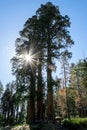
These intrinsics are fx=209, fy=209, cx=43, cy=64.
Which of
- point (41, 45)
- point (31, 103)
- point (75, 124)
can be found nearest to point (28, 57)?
point (41, 45)

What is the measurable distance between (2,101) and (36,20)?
35042 mm

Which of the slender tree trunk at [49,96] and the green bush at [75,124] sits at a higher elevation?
the slender tree trunk at [49,96]

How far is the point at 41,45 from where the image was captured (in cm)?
2591

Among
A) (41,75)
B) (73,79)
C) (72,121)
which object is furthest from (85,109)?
(72,121)

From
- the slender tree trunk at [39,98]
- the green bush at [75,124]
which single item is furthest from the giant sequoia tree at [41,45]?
the green bush at [75,124]

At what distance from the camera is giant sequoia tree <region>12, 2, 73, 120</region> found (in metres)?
25.1

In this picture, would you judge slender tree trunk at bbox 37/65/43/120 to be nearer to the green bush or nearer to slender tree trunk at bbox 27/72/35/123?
slender tree trunk at bbox 27/72/35/123

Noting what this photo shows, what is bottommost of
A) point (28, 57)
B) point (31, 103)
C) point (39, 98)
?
point (31, 103)

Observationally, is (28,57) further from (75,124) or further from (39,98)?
(75,124)

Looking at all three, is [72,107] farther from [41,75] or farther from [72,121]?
[72,121]

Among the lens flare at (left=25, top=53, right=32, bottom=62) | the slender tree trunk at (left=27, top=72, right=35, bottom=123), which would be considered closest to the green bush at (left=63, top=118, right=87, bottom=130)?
the slender tree trunk at (left=27, top=72, right=35, bottom=123)

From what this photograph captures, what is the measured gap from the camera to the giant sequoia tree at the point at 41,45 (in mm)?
25125

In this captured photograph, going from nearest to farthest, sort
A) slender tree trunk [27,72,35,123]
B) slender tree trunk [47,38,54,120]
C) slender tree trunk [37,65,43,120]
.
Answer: slender tree trunk [47,38,54,120]
slender tree trunk [27,72,35,123]
slender tree trunk [37,65,43,120]

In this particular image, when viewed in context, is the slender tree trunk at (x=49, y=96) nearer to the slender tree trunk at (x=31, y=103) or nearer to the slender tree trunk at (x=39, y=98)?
the slender tree trunk at (x=39, y=98)
